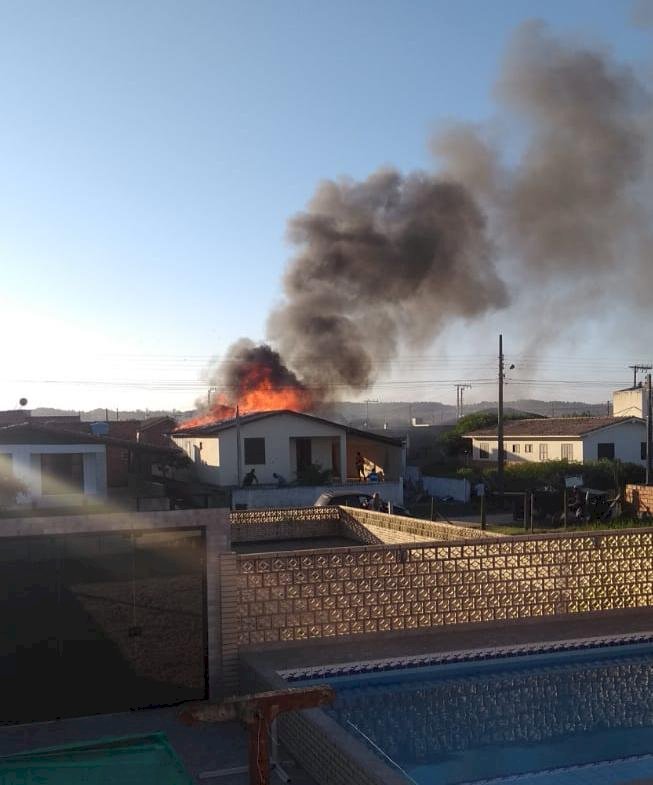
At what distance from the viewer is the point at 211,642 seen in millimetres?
8750

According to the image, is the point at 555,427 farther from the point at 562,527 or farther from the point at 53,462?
the point at 53,462

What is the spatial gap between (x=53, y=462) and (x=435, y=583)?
60.8 feet

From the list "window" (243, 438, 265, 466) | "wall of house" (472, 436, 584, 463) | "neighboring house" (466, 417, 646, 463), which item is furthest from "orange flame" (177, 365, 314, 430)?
"neighboring house" (466, 417, 646, 463)

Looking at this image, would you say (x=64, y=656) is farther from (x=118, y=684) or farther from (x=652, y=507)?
(x=652, y=507)

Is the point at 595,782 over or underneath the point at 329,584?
underneath

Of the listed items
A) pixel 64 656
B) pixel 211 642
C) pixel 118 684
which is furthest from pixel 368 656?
pixel 64 656

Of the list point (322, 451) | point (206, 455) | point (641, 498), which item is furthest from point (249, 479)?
point (641, 498)

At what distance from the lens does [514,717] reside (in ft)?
28.8

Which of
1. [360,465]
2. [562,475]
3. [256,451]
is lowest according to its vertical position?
[562,475]

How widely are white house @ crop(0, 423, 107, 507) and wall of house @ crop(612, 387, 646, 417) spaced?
123ft

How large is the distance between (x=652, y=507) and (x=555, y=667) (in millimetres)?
13956

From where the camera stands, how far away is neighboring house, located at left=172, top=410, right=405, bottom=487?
31.4 meters

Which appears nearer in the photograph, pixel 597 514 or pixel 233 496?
pixel 597 514

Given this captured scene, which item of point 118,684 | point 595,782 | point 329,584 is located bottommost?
point 595,782
